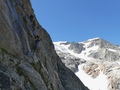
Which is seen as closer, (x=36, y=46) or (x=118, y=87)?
(x=36, y=46)

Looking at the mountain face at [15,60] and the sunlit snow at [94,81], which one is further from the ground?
the sunlit snow at [94,81]

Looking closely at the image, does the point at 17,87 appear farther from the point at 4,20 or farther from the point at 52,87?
the point at 52,87

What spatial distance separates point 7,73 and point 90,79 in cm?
15224

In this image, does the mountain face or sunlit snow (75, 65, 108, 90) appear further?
sunlit snow (75, 65, 108, 90)

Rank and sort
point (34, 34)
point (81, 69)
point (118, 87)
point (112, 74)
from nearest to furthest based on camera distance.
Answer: point (34, 34)
point (118, 87)
point (112, 74)
point (81, 69)

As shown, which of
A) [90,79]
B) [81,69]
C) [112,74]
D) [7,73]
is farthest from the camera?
[81,69]

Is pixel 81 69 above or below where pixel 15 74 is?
above

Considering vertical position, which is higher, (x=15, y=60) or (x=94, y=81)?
(x=94, y=81)

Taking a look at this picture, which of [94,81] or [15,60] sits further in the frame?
[94,81]

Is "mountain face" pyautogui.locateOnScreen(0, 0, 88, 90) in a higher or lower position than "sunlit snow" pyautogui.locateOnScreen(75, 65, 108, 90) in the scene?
lower

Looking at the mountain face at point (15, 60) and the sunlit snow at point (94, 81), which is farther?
the sunlit snow at point (94, 81)

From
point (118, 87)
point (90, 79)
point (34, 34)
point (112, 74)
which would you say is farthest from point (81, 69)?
point (34, 34)

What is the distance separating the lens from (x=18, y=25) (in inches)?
893

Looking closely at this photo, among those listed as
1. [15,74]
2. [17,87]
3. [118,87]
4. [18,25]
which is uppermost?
[118,87]
